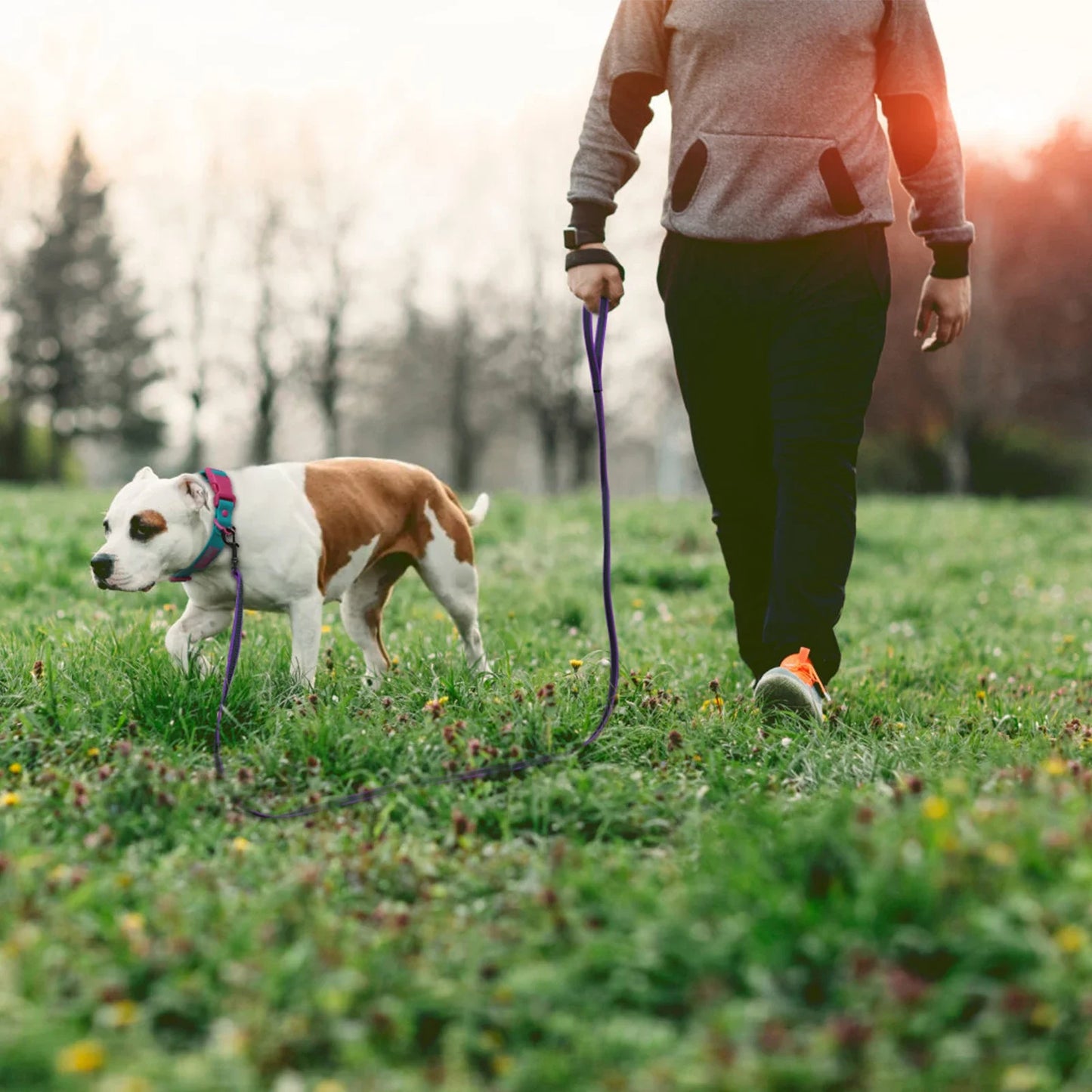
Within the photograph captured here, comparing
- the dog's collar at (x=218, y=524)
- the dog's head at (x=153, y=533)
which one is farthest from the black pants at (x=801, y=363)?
the dog's head at (x=153, y=533)

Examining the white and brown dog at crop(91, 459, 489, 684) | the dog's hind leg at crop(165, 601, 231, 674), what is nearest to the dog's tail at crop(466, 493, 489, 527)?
the white and brown dog at crop(91, 459, 489, 684)

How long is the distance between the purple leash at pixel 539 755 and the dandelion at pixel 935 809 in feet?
3.98

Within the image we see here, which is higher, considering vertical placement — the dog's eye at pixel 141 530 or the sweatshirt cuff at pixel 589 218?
the sweatshirt cuff at pixel 589 218

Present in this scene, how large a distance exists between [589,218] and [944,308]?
4.36 feet

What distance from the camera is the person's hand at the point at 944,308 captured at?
4254 millimetres

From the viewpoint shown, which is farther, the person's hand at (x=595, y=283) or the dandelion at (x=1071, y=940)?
the person's hand at (x=595, y=283)

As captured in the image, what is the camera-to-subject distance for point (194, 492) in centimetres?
406

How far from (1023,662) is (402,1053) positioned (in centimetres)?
452

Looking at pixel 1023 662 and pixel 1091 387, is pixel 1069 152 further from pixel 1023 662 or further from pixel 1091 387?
pixel 1023 662

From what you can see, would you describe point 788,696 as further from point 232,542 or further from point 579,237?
point 232,542

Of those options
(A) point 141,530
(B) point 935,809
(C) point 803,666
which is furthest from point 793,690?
(A) point 141,530

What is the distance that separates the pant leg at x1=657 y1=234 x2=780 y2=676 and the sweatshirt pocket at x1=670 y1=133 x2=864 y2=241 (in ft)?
0.41

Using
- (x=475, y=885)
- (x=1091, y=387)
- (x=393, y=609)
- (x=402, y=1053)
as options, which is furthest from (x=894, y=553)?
(x=1091, y=387)

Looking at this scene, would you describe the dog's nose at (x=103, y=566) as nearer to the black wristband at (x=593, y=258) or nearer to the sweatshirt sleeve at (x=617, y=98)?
the black wristband at (x=593, y=258)
